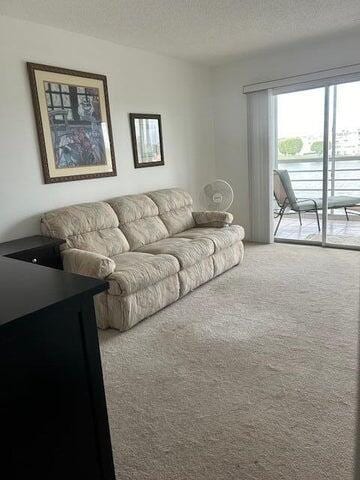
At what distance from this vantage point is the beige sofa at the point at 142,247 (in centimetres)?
270

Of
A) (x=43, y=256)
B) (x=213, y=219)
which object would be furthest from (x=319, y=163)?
(x=43, y=256)

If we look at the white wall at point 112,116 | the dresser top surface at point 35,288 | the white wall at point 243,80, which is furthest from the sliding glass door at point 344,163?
the dresser top surface at point 35,288

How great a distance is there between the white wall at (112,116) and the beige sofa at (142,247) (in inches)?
9.0

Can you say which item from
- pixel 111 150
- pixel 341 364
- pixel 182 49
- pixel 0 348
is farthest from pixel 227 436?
pixel 182 49

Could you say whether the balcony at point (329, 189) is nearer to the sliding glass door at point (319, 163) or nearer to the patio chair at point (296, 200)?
the sliding glass door at point (319, 163)

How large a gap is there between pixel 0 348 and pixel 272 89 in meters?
4.55

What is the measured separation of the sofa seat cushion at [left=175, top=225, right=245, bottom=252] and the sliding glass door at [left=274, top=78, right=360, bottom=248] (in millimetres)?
1399

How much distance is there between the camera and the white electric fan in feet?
15.2

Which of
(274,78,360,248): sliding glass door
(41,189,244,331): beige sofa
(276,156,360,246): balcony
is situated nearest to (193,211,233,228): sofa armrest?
(41,189,244,331): beige sofa

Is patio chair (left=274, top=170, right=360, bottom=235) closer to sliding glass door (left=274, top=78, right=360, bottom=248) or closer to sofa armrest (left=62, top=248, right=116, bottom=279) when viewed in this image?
sliding glass door (left=274, top=78, right=360, bottom=248)

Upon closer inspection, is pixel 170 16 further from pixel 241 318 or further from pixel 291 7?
pixel 241 318

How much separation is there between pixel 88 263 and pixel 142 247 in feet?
3.00

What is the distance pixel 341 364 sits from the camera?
2.14m

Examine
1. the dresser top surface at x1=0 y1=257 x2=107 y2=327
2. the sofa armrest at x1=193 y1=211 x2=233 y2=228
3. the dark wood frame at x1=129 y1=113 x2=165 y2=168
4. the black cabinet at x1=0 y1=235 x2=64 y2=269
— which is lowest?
the sofa armrest at x1=193 y1=211 x2=233 y2=228
